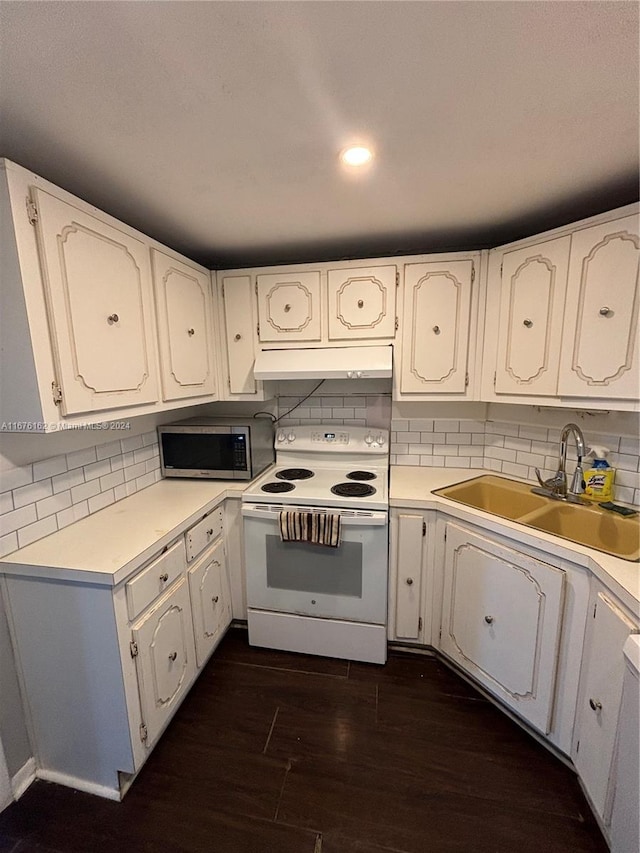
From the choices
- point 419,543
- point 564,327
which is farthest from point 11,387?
point 564,327

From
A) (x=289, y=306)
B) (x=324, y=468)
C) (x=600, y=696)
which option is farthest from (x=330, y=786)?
(x=289, y=306)

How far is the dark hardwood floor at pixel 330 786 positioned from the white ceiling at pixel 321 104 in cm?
222

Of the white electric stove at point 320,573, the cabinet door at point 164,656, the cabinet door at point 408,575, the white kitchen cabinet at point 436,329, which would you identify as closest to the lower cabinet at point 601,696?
the cabinet door at point 408,575

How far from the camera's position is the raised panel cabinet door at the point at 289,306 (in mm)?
1986

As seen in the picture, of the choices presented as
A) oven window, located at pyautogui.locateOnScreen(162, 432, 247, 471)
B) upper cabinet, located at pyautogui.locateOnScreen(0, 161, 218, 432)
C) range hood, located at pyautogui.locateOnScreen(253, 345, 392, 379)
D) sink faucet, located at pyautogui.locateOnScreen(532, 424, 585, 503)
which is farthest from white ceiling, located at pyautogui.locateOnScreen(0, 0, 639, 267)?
oven window, located at pyautogui.locateOnScreen(162, 432, 247, 471)

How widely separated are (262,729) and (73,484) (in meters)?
1.35

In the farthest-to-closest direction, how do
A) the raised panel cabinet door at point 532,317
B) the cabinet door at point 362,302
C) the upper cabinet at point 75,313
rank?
1. the cabinet door at point 362,302
2. the raised panel cabinet door at point 532,317
3. the upper cabinet at point 75,313

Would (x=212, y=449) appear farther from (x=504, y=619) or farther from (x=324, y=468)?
(x=504, y=619)

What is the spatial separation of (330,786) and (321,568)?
79 centimetres

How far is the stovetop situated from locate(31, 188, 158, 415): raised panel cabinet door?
840 millimetres

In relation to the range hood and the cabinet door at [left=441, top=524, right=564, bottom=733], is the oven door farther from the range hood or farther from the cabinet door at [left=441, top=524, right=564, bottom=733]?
the range hood

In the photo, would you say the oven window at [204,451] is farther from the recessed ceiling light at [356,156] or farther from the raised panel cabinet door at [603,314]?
the raised panel cabinet door at [603,314]

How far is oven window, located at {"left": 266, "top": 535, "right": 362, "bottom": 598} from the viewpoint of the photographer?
1.77 m

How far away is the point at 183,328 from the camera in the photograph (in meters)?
1.80
